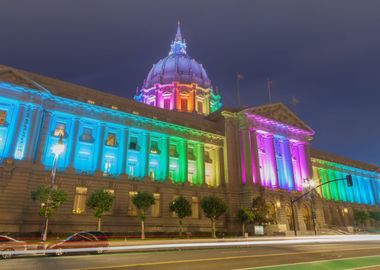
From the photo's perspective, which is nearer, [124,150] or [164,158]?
[124,150]

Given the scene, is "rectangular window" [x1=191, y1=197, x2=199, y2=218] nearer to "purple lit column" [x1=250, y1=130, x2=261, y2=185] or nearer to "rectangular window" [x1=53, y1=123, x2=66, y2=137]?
"purple lit column" [x1=250, y1=130, x2=261, y2=185]

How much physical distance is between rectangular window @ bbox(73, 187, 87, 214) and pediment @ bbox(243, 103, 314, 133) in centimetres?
3692

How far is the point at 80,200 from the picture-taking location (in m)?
40.5

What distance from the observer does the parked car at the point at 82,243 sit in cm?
2066

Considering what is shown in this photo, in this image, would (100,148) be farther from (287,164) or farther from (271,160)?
(287,164)

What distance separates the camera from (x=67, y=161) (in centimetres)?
4216

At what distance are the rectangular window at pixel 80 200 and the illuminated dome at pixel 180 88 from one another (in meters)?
47.7

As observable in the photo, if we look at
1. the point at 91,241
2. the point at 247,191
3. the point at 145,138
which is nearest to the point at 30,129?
the point at 145,138

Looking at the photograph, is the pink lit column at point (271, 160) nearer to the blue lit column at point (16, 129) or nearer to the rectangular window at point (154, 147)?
the rectangular window at point (154, 147)

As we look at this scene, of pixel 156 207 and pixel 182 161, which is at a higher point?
pixel 182 161

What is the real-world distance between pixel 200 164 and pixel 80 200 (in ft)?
79.0

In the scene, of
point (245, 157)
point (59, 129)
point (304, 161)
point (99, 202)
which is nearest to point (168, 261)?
point (99, 202)

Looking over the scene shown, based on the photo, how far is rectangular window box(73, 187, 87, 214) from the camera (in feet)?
132

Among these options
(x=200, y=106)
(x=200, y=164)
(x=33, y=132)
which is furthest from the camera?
(x=200, y=106)
